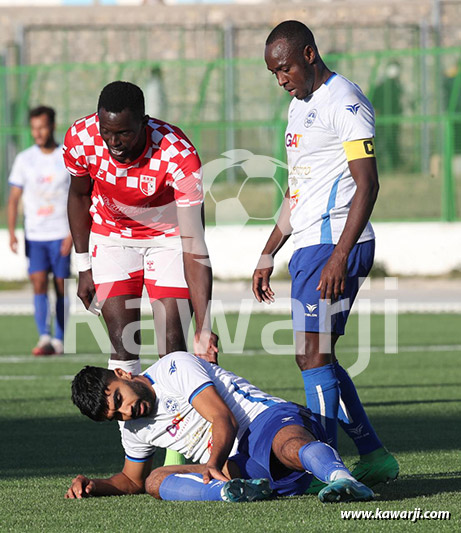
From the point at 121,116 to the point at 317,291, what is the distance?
133 cm

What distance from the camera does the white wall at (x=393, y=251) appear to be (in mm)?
22484

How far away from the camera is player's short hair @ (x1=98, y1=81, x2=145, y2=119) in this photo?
6.21 metres

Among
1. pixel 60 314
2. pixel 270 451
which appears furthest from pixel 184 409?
pixel 60 314

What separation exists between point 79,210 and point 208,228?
56.8 feet

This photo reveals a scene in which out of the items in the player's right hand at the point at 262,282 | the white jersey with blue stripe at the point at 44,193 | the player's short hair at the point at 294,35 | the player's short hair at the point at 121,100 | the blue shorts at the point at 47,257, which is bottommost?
the blue shorts at the point at 47,257

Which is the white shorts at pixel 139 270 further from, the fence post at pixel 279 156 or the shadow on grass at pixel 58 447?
the fence post at pixel 279 156

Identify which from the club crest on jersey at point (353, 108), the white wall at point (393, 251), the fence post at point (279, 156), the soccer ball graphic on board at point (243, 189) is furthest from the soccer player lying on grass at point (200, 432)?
the fence post at point (279, 156)

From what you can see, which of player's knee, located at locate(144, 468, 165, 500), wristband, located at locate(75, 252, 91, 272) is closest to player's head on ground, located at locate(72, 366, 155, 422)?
player's knee, located at locate(144, 468, 165, 500)

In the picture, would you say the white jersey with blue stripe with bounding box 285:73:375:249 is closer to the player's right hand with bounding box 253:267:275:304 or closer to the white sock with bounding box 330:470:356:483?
the player's right hand with bounding box 253:267:275:304

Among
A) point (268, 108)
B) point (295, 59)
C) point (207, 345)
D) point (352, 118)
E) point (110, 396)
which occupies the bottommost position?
point (110, 396)

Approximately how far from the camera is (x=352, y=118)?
5.87 metres

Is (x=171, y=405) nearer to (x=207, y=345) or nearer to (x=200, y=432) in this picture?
(x=200, y=432)

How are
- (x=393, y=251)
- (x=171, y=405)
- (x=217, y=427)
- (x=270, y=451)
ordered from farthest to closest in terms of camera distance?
(x=393, y=251) → (x=171, y=405) → (x=270, y=451) → (x=217, y=427)

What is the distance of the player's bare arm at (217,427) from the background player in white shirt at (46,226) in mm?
7500
